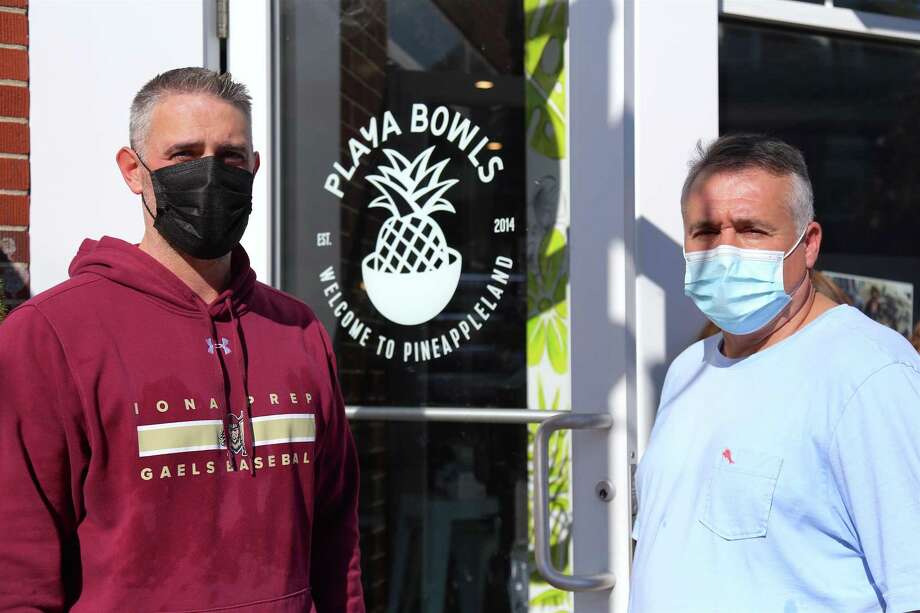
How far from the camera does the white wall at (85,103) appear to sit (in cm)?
271

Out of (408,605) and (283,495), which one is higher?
(283,495)

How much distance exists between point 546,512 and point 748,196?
962mm

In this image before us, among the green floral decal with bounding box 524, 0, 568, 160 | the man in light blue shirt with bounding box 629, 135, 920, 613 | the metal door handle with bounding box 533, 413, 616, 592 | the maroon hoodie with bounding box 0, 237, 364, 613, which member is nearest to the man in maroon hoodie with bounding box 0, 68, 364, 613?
the maroon hoodie with bounding box 0, 237, 364, 613

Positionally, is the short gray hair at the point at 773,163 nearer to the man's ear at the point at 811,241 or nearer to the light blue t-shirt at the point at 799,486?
the man's ear at the point at 811,241

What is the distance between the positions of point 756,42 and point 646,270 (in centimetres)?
84

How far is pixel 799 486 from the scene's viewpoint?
1.61m

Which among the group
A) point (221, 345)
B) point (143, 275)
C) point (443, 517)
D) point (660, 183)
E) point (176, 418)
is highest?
point (660, 183)

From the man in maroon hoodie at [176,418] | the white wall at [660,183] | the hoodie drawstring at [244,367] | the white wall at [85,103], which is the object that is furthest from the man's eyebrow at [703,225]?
the white wall at [85,103]

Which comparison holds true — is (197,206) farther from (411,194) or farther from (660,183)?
(660,183)

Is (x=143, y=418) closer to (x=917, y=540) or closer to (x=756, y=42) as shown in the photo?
(x=917, y=540)

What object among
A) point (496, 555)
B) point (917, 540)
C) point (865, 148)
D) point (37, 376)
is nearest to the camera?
point (917, 540)

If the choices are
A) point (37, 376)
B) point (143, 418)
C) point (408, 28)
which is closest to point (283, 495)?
point (143, 418)

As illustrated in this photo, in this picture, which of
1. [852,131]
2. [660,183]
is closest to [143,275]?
[660,183]

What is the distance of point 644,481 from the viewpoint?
6.43ft
